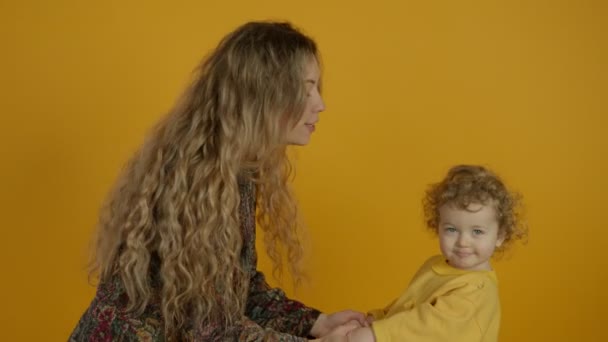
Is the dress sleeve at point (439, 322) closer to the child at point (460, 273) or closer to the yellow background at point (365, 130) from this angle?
the child at point (460, 273)

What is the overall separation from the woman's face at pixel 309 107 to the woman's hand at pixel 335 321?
50cm

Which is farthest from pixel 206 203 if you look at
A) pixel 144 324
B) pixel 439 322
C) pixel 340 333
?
pixel 439 322

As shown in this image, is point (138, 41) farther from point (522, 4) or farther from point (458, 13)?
point (522, 4)

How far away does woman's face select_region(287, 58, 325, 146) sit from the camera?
2512 mm

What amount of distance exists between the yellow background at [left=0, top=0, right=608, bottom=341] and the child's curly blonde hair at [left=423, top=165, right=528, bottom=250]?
1121 millimetres

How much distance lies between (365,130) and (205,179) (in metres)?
1.43

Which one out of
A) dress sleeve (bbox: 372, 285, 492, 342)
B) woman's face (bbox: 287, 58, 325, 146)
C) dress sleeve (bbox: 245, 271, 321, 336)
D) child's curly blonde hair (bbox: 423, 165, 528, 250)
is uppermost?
woman's face (bbox: 287, 58, 325, 146)

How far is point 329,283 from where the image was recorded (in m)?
3.76

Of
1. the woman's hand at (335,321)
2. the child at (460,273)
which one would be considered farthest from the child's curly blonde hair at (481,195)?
the woman's hand at (335,321)

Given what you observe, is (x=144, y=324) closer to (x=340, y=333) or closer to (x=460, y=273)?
(x=340, y=333)

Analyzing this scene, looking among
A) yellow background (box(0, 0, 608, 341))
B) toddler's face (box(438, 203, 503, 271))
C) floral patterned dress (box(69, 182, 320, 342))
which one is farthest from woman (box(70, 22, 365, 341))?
yellow background (box(0, 0, 608, 341))

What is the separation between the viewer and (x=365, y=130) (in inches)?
144

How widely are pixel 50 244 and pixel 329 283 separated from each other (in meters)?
1.12

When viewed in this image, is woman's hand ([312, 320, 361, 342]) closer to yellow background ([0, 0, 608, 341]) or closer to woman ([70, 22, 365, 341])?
woman ([70, 22, 365, 341])
